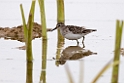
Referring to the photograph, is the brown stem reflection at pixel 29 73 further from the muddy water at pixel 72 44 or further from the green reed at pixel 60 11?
the green reed at pixel 60 11

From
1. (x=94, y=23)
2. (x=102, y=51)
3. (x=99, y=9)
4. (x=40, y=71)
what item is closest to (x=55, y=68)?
(x=40, y=71)

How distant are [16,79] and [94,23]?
13.2 ft

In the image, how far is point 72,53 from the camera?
6.89 m

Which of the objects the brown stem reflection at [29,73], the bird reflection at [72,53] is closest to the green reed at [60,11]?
the bird reflection at [72,53]

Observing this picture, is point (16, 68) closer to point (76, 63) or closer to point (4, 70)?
point (4, 70)

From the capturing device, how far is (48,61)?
6391mm

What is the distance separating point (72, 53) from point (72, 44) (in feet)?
2.90

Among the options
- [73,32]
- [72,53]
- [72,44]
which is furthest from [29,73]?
[73,32]

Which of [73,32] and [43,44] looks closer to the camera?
[43,44]

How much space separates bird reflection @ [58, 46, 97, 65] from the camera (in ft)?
21.4

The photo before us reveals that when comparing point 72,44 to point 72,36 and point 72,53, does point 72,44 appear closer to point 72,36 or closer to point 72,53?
point 72,36

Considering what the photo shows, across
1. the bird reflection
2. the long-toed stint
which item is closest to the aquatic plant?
the long-toed stint

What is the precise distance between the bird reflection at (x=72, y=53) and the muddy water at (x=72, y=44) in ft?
0.36

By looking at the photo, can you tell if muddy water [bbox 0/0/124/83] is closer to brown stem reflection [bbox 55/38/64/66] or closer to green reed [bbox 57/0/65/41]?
brown stem reflection [bbox 55/38/64/66]
